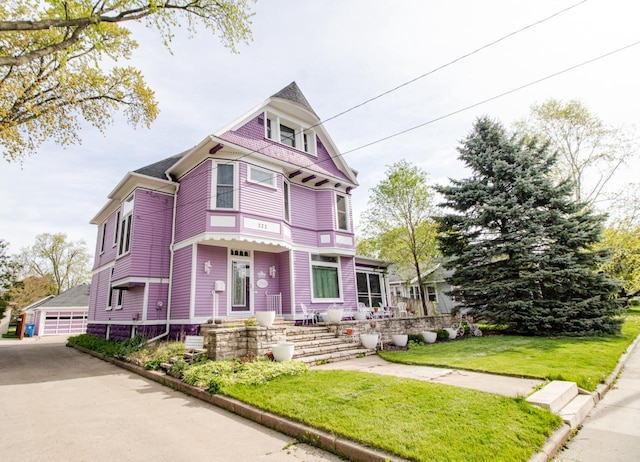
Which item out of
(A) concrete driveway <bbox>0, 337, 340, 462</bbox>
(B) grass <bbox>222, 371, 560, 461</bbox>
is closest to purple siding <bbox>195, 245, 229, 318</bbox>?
(A) concrete driveway <bbox>0, 337, 340, 462</bbox>

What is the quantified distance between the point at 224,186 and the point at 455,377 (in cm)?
925

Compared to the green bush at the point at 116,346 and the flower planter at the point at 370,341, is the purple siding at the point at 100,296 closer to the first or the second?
the green bush at the point at 116,346

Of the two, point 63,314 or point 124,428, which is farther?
point 63,314

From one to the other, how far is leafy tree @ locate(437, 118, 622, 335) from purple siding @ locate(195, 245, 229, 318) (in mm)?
9901

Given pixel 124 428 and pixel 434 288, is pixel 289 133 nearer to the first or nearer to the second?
pixel 124 428

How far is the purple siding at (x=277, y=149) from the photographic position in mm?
12163

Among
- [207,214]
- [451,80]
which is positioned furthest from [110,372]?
[451,80]

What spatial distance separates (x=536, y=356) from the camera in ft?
26.3

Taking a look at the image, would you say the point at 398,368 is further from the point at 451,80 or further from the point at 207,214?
the point at 207,214

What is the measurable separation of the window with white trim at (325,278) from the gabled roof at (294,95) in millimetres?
6869

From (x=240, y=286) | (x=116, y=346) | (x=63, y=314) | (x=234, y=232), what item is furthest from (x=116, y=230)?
(x=63, y=314)

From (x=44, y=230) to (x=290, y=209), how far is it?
43.8 metres

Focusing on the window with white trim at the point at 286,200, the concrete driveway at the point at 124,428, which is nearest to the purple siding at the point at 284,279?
the window with white trim at the point at 286,200

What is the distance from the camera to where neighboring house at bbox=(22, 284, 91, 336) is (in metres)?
28.2
